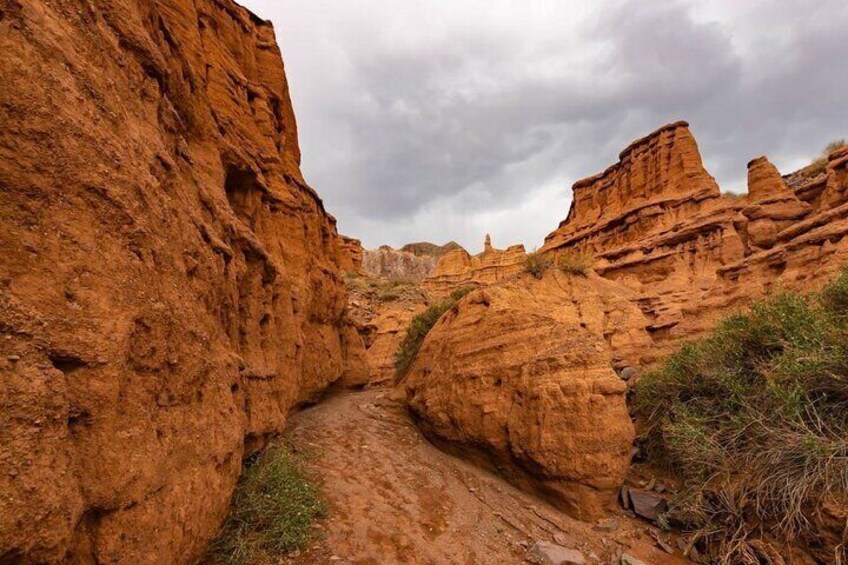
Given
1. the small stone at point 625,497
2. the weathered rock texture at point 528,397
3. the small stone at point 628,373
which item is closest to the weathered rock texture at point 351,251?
the weathered rock texture at point 528,397

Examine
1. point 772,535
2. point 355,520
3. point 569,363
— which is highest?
point 569,363

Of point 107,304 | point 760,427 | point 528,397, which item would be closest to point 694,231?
point 760,427

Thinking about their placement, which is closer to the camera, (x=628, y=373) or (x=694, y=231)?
(x=628, y=373)

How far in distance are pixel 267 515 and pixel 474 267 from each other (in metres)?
54.1

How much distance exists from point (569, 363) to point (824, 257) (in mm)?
9944

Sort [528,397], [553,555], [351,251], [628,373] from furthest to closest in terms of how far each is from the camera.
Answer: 1. [351,251]
2. [628,373]
3. [528,397]
4. [553,555]

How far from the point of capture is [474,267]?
189 feet

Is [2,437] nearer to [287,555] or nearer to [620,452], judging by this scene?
[287,555]

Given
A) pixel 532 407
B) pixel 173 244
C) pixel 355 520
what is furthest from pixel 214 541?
pixel 532 407

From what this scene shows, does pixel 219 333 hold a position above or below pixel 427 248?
below

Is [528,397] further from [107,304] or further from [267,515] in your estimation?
[107,304]

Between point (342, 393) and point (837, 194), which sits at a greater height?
point (837, 194)

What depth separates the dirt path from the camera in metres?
A: 4.91

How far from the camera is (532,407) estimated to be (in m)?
6.74
